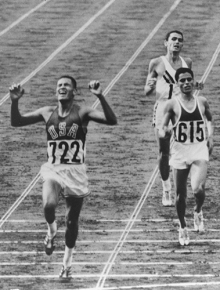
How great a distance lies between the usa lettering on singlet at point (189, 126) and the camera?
1430cm

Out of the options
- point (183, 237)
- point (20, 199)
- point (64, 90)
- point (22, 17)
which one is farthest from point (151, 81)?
point (22, 17)

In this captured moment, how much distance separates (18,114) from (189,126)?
2.74m

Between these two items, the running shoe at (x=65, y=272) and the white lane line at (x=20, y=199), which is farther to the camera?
the white lane line at (x=20, y=199)

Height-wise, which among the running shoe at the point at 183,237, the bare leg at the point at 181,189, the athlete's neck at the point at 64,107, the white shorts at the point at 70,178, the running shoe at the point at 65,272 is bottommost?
the running shoe at the point at 65,272

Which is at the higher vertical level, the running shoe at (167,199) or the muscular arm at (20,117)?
the muscular arm at (20,117)

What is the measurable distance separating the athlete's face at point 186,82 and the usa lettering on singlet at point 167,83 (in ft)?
5.98

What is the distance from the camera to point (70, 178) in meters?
12.5

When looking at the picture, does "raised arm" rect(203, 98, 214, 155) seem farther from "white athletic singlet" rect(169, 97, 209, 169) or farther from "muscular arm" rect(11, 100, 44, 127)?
"muscular arm" rect(11, 100, 44, 127)

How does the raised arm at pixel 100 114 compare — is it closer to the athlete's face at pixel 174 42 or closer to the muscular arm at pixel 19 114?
the muscular arm at pixel 19 114

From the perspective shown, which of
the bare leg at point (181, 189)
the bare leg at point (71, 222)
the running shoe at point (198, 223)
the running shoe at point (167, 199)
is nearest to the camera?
the bare leg at point (71, 222)

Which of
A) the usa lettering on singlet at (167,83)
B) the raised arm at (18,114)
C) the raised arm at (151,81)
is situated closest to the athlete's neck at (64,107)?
the raised arm at (18,114)

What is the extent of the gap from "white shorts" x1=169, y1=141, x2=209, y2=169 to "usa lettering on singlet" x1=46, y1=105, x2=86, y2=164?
2.12 metres

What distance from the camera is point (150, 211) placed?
16406 mm

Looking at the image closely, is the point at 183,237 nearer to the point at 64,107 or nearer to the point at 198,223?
the point at 198,223
